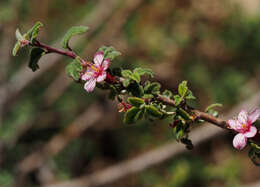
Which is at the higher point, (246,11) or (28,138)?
(246,11)

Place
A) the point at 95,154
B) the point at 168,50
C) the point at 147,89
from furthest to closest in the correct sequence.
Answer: the point at 168,50 < the point at 95,154 < the point at 147,89

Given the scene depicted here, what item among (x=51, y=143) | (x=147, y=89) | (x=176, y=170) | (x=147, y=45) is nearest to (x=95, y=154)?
(x=51, y=143)

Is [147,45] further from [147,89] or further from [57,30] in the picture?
[147,89]

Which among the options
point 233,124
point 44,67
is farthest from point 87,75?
point 44,67

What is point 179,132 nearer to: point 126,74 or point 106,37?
point 126,74

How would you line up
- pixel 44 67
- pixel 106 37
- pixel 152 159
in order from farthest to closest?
1. pixel 106 37
2. pixel 44 67
3. pixel 152 159
